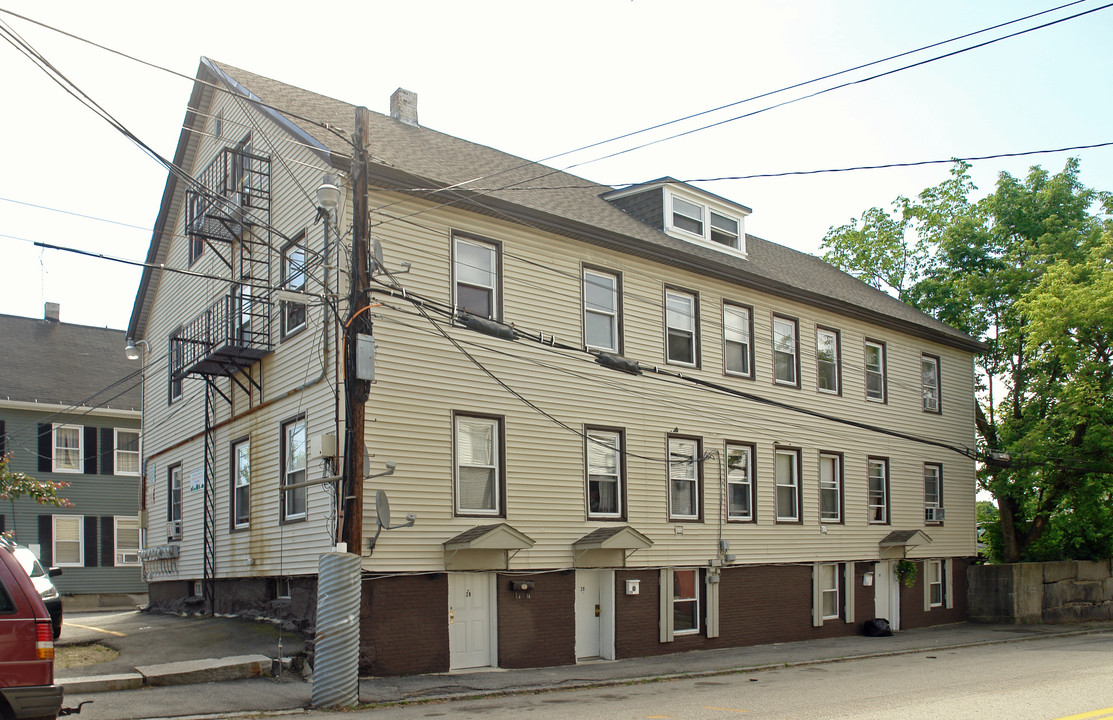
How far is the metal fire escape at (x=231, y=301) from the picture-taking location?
18.7m

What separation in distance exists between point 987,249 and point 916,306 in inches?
125

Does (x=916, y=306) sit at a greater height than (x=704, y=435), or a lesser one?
greater

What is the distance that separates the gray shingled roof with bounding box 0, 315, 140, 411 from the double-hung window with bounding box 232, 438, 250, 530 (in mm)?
15035

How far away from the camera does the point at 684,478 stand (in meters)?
21.0

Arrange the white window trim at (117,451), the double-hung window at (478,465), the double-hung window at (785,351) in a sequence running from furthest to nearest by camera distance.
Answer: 1. the white window trim at (117,451)
2. the double-hung window at (785,351)
3. the double-hung window at (478,465)

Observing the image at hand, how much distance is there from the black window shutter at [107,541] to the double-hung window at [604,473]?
22.0m

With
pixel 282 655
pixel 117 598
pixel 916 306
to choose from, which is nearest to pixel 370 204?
pixel 282 655

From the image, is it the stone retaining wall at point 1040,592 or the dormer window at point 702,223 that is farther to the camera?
the stone retaining wall at point 1040,592

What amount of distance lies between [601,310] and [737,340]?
4.60m

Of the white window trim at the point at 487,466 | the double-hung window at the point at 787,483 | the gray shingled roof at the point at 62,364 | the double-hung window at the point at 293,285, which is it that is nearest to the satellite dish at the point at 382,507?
the white window trim at the point at 487,466

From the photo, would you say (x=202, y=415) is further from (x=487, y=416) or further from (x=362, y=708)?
(x=362, y=708)

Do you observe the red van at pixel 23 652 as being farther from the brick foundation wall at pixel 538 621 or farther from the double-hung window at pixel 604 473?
the double-hung window at pixel 604 473

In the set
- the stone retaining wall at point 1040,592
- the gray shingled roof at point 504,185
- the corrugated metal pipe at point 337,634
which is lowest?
the stone retaining wall at point 1040,592

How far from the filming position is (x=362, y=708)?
12664 mm
